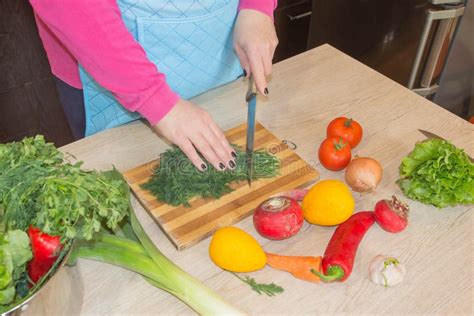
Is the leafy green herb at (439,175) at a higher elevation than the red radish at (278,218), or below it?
higher

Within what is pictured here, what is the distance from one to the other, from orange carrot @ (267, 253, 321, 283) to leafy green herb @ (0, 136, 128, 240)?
299 mm

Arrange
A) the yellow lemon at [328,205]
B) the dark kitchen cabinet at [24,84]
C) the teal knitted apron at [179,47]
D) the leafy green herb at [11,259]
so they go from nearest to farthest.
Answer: the leafy green herb at [11,259], the yellow lemon at [328,205], the teal knitted apron at [179,47], the dark kitchen cabinet at [24,84]

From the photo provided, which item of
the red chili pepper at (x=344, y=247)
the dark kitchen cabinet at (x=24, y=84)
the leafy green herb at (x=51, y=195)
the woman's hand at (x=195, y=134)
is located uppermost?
the leafy green herb at (x=51, y=195)

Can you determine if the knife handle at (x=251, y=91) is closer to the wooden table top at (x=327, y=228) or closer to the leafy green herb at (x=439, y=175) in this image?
the wooden table top at (x=327, y=228)

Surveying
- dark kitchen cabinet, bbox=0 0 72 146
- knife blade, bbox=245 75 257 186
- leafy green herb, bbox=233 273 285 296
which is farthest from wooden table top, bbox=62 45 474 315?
dark kitchen cabinet, bbox=0 0 72 146

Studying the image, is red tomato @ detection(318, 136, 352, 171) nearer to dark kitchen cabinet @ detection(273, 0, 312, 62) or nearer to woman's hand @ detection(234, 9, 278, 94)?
woman's hand @ detection(234, 9, 278, 94)

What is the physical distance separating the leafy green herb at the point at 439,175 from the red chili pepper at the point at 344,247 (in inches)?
4.8

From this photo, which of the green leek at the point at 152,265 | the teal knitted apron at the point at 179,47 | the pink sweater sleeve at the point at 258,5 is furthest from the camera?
the pink sweater sleeve at the point at 258,5

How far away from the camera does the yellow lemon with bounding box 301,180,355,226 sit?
912mm

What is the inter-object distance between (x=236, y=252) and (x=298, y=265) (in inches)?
4.6

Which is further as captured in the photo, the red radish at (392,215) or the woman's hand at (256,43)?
the woman's hand at (256,43)

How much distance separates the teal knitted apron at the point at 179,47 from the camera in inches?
40.4

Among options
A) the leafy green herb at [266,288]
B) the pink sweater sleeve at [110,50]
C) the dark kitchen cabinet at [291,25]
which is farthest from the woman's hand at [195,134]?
the dark kitchen cabinet at [291,25]

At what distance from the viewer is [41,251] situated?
678 millimetres
